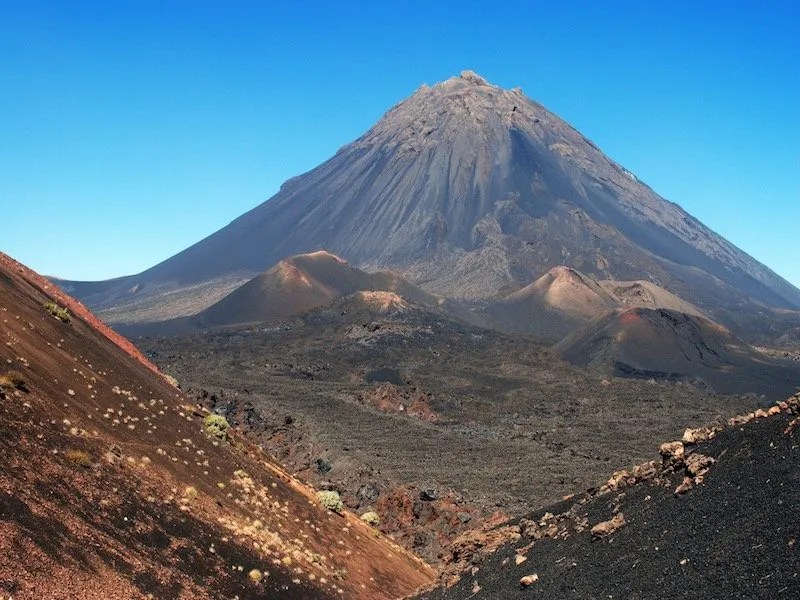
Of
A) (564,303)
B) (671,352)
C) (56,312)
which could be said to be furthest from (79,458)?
(564,303)

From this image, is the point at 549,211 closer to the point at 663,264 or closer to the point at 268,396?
the point at 663,264

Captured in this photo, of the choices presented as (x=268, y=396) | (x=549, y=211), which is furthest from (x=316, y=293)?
(x=549, y=211)

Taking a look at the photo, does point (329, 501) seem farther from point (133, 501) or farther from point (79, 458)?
point (79, 458)

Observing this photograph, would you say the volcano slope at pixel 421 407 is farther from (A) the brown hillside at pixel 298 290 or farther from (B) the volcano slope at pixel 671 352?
(A) the brown hillside at pixel 298 290

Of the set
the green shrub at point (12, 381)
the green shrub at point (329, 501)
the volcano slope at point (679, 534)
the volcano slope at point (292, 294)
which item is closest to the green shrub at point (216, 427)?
the green shrub at point (329, 501)

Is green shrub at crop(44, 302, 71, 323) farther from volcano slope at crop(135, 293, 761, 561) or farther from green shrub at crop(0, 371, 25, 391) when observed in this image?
volcano slope at crop(135, 293, 761, 561)

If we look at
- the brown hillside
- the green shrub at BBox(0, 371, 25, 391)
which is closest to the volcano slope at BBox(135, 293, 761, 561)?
the brown hillside
